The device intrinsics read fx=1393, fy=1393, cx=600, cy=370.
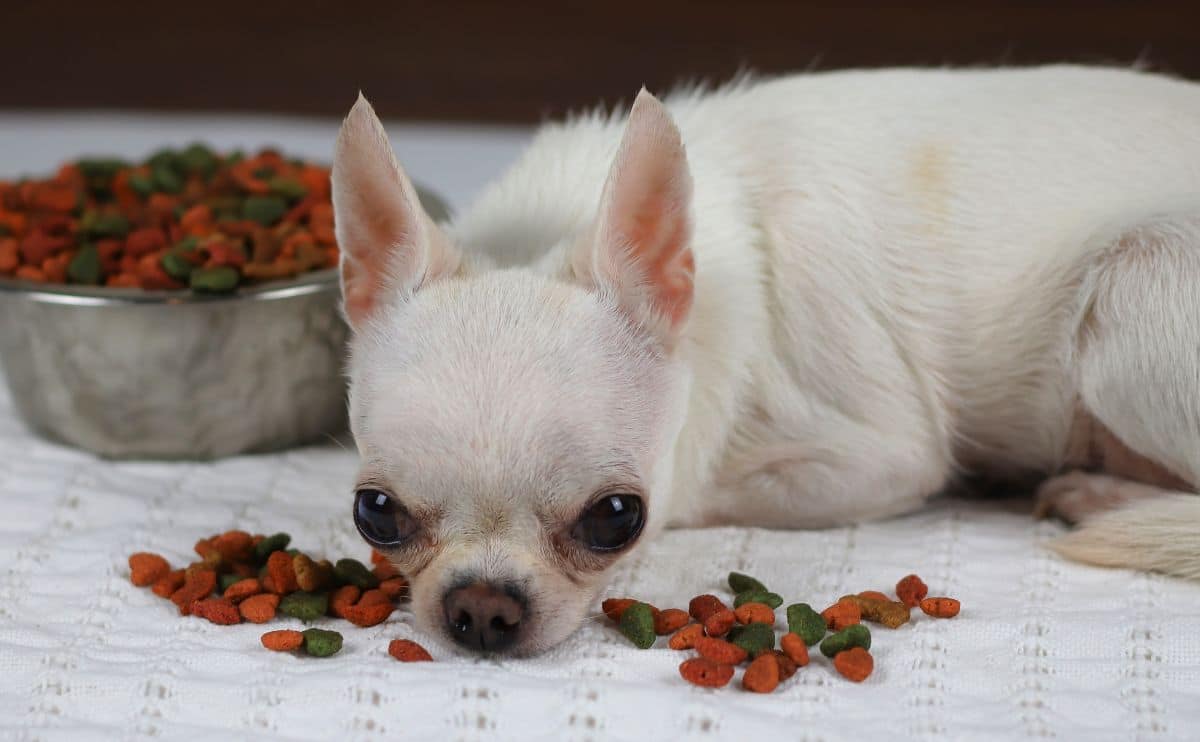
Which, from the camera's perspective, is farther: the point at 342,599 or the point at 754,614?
the point at 342,599

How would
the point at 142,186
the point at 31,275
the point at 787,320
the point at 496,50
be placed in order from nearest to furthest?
the point at 787,320 < the point at 31,275 < the point at 142,186 < the point at 496,50

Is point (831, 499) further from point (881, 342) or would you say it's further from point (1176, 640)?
point (1176, 640)

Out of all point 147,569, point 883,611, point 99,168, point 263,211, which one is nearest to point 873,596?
point 883,611

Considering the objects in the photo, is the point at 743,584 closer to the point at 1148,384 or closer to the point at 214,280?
the point at 1148,384

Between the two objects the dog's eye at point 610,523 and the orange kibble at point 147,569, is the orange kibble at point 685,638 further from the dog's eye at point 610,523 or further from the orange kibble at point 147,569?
the orange kibble at point 147,569

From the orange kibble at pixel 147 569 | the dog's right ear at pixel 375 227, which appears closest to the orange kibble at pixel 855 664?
the dog's right ear at pixel 375 227

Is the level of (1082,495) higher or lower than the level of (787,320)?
lower
